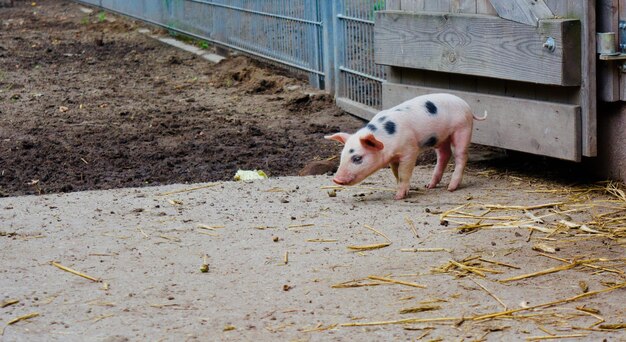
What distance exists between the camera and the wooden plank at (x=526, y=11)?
19.0 ft

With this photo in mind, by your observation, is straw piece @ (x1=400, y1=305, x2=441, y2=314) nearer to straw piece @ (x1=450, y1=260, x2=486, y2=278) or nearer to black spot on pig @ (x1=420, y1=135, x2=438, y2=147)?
straw piece @ (x1=450, y1=260, x2=486, y2=278)

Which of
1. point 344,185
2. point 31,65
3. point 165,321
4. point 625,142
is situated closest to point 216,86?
point 31,65

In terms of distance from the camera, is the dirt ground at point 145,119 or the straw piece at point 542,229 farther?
the dirt ground at point 145,119

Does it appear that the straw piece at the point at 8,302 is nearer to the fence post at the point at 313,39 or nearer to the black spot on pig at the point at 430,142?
the black spot on pig at the point at 430,142

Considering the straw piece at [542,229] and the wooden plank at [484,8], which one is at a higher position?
the wooden plank at [484,8]

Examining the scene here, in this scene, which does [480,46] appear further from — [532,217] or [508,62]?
[532,217]

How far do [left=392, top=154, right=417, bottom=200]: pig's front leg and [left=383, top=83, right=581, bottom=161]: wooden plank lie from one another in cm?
71

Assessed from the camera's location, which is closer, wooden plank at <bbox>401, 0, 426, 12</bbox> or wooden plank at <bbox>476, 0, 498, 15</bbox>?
wooden plank at <bbox>476, 0, 498, 15</bbox>

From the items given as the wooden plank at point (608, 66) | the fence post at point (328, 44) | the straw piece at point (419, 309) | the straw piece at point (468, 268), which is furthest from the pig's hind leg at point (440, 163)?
the fence post at point (328, 44)

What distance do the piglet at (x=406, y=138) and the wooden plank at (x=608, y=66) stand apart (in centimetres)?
77

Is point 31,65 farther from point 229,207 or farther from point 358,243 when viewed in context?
point 358,243

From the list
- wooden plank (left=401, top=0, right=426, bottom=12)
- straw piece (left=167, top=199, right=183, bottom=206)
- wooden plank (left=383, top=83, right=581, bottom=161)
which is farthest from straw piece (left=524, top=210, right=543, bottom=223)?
wooden plank (left=401, top=0, right=426, bottom=12)

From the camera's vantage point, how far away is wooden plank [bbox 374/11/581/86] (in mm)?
5625

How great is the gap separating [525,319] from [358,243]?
1244mm
